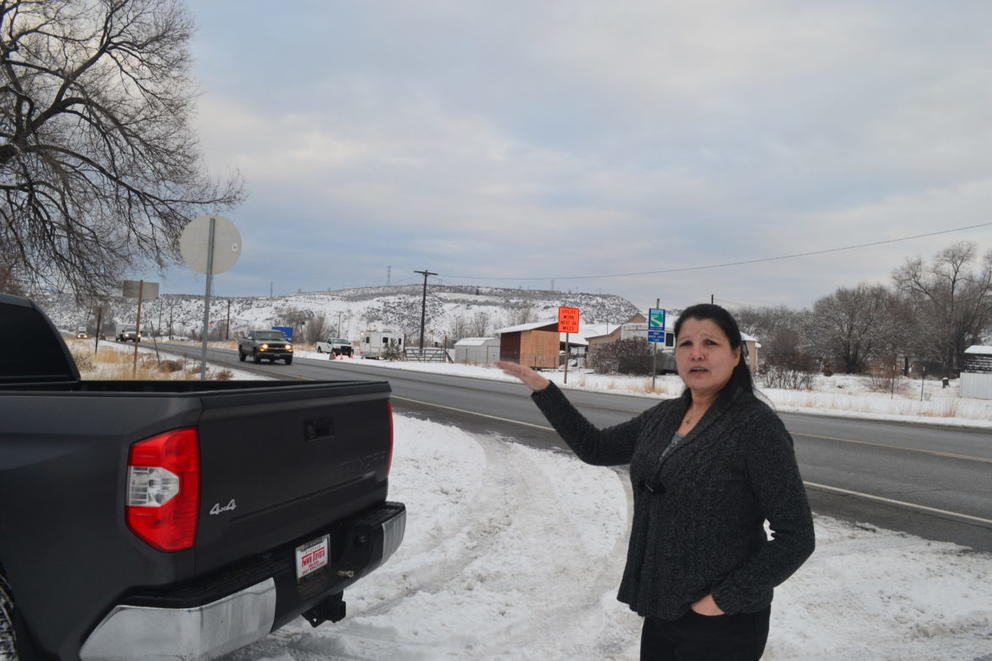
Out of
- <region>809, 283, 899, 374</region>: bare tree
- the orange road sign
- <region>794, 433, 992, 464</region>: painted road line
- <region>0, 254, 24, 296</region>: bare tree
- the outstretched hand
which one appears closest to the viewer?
the outstretched hand

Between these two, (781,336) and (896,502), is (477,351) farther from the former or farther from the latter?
(896,502)

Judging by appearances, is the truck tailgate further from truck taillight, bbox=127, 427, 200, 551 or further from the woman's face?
the woman's face

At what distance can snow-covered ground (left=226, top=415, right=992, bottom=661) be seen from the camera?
3717 millimetres

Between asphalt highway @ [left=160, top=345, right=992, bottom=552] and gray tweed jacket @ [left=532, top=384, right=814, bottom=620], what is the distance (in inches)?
214

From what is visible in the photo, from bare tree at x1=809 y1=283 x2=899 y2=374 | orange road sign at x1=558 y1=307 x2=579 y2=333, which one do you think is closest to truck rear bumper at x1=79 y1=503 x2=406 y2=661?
orange road sign at x1=558 y1=307 x2=579 y2=333

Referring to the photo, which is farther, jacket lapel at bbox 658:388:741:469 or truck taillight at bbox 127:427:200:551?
truck taillight at bbox 127:427:200:551

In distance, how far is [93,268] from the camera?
707 inches

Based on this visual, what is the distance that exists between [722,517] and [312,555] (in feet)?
6.22

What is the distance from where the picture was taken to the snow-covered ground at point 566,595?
372 centimetres

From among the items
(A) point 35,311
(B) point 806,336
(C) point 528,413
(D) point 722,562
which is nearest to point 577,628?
(D) point 722,562

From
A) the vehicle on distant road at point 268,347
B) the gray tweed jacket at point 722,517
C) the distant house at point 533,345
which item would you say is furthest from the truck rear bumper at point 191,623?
the distant house at point 533,345

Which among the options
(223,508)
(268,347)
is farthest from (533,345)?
(223,508)

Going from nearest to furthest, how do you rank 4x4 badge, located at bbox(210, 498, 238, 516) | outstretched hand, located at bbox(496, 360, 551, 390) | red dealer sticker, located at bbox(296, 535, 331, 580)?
4x4 badge, located at bbox(210, 498, 238, 516) < outstretched hand, located at bbox(496, 360, 551, 390) < red dealer sticker, located at bbox(296, 535, 331, 580)

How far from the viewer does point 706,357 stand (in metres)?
2.21
